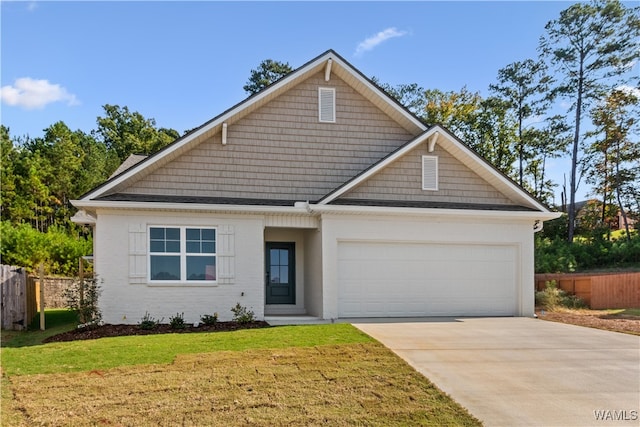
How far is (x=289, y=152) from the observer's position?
13.5 metres

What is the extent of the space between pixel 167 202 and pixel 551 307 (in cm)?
1260

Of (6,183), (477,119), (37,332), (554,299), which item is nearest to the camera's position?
(37,332)

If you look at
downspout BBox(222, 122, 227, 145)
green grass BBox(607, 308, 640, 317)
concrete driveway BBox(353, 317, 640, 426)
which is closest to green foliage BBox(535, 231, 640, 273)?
green grass BBox(607, 308, 640, 317)

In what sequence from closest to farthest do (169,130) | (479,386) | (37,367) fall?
(479,386) → (37,367) → (169,130)

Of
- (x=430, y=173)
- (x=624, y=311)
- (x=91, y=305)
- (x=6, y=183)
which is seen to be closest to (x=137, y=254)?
(x=91, y=305)

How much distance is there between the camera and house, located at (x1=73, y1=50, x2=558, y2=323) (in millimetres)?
12008

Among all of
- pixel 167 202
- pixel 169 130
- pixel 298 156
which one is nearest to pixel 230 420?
pixel 167 202

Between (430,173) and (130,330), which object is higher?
(430,173)

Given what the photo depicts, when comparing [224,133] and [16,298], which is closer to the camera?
[224,133]

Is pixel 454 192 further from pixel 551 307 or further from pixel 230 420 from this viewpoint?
pixel 230 420

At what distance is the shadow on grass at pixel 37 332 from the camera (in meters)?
11.0

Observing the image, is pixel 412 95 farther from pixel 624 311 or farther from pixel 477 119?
pixel 624 311

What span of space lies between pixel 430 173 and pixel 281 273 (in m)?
5.22

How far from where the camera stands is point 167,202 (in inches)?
469
